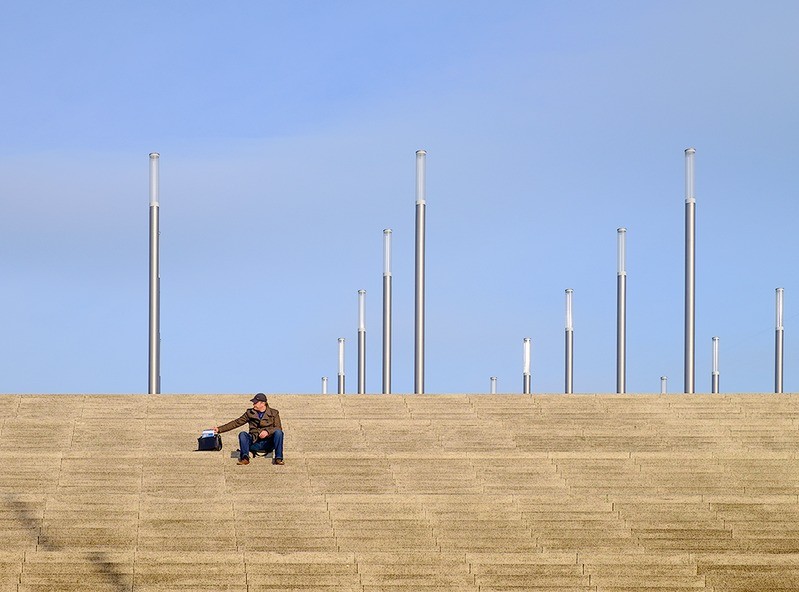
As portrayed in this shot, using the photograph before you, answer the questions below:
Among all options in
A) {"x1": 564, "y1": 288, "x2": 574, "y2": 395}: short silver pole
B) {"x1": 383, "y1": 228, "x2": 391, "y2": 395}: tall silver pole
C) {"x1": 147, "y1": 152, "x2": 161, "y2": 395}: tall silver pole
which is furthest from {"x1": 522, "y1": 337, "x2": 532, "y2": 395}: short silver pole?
{"x1": 147, "y1": 152, "x2": 161, "y2": 395}: tall silver pole

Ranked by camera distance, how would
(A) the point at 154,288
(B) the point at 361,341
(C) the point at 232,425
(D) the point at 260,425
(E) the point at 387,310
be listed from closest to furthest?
(C) the point at 232,425, (D) the point at 260,425, (A) the point at 154,288, (E) the point at 387,310, (B) the point at 361,341

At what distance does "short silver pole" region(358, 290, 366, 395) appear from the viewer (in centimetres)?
4656

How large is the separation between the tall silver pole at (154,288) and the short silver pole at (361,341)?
52.5 feet

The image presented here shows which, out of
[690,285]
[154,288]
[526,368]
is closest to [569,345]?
[526,368]

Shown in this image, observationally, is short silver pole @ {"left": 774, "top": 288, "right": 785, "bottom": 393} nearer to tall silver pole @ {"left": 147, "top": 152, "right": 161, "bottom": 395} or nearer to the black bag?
tall silver pole @ {"left": 147, "top": 152, "right": 161, "bottom": 395}

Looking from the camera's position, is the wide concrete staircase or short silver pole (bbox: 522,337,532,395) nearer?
the wide concrete staircase

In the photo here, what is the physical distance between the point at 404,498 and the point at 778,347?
3375 centimetres

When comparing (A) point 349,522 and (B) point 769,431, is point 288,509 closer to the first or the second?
(A) point 349,522

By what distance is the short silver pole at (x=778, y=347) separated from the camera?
47.5 m

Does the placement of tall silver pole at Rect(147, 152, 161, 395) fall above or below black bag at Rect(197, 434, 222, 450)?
above

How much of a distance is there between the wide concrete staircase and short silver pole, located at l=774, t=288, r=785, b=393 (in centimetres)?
2597

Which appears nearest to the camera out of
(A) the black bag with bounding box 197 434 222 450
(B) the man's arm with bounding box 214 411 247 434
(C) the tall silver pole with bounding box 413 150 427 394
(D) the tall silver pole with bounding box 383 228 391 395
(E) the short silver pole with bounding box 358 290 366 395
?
(B) the man's arm with bounding box 214 411 247 434

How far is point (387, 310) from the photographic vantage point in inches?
1569

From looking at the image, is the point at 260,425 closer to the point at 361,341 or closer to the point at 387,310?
the point at 387,310
